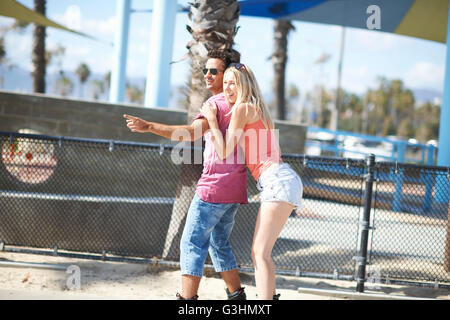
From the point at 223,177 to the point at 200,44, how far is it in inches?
95.3

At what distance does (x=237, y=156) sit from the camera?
3182 millimetres

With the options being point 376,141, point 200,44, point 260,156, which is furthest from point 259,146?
point 376,141

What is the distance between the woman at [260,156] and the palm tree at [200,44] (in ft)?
6.43

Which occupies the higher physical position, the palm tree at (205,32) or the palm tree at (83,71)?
the palm tree at (83,71)

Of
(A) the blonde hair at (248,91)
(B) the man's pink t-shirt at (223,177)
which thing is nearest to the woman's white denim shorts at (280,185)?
(B) the man's pink t-shirt at (223,177)

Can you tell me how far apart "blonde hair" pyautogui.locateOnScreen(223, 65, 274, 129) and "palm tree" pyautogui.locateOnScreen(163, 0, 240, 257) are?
1.97 m

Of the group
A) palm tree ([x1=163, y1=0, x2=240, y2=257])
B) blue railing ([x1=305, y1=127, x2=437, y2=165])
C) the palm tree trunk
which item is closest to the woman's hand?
palm tree ([x1=163, y1=0, x2=240, y2=257])

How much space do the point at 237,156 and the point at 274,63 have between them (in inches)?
643

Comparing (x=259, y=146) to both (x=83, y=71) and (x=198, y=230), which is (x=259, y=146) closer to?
(x=198, y=230)

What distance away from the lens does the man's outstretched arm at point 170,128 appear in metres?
2.92

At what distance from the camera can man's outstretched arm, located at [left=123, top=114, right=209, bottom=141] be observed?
2922 mm

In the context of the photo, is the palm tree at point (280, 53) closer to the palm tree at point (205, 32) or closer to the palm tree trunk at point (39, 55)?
the palm tree trunk at point (39, 55)

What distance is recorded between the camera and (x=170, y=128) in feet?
9.93
